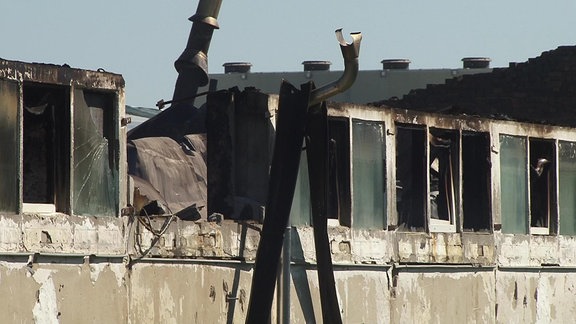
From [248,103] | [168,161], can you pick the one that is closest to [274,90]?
[168,161]

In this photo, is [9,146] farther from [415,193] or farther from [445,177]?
[445,177]

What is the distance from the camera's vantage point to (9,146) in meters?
12.8

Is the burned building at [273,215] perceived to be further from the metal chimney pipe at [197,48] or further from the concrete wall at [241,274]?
the metal chimney pipe at [197,48]

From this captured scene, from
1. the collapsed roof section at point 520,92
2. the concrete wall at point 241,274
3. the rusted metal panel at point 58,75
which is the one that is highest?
the collapsed roof section at point 520,92

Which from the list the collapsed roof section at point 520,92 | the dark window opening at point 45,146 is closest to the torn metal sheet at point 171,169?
the dark window opening at point 45,146

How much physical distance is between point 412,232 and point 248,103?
282 centimetres

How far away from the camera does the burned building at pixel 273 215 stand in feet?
42.6

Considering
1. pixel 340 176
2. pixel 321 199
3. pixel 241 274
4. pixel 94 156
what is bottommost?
pixel 241 274

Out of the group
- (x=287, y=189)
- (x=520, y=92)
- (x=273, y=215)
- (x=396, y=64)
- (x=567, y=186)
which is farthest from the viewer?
(x=396, y=64)

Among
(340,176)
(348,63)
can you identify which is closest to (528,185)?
(340,176)

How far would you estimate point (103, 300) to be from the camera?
43.4ft

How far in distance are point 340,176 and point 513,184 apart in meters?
3.63

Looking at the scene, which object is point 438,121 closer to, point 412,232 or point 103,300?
point 412,232

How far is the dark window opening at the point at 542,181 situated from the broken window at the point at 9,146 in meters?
8.98
